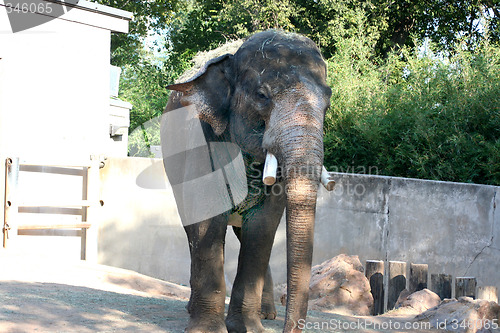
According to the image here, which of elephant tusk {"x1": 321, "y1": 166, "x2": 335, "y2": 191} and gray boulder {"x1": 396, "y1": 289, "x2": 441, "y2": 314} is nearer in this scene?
elephant tusk {"x1": 321, "y1": 166, "x2": 335, "y2": 191}

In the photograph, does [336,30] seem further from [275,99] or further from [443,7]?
[275,99]

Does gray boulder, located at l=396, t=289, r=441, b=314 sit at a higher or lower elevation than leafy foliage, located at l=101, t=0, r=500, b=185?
lower

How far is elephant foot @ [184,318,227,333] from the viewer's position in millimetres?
4285

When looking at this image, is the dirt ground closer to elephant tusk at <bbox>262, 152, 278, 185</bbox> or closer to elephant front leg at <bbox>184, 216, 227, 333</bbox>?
elephant front leg at <bbox>184, 216, 227, 333</bbox>

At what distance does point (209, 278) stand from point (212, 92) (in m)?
1.33

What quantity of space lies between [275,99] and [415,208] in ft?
14.2

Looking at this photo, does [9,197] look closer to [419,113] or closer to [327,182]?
[419,113]

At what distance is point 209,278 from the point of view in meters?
4.39

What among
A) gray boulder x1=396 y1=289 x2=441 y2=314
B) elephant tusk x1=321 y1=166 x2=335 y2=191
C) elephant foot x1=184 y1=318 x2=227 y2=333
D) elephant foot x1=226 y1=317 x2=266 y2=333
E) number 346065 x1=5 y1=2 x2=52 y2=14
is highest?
number 346065 x1=5 y1=2 x2=52 y2=14

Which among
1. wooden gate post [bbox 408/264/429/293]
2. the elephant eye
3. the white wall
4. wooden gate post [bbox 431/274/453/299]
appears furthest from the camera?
the white wall

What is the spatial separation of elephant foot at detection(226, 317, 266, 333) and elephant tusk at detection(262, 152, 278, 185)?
1408mm

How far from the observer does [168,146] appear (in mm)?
5988

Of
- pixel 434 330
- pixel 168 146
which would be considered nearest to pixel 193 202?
pixel 168 146

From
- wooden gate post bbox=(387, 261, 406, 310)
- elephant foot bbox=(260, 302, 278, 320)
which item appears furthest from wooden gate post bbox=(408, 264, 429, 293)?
elephant foot bbox=(260, 302, 278, 320)
